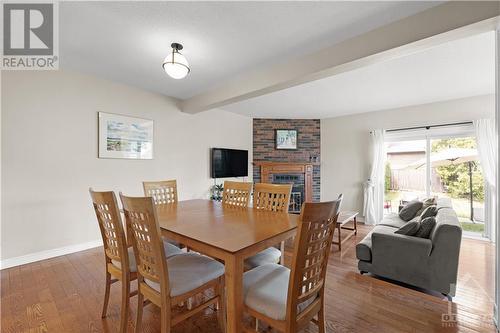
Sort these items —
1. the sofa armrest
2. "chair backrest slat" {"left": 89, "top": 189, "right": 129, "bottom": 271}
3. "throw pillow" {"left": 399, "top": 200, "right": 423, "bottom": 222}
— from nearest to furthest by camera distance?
"chair backrest slat" {"left": 89, "top": 189, "right": 129, "bottom": 271}
the sofa armrest
"throw pillow" {"left": 399, "top": 200, "right": 423, "bottom": 222}

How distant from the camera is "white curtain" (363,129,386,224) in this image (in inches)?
186

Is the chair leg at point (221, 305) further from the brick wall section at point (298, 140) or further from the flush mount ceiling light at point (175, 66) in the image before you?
the brick wall section at point (298, 140)

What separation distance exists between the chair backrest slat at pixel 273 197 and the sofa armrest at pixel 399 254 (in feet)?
3.78

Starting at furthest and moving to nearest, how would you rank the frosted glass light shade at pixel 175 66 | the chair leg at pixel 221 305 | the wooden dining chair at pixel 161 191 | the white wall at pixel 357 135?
the white wall at pixel 357 135 < the wooden dining chair at pixel 161 191 < the frosted glass light shade at pixel 175 66 < the chair leg at pixel 221 305

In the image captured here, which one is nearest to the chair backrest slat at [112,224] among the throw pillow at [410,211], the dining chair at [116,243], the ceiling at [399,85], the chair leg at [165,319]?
the dining chair at [116,243]

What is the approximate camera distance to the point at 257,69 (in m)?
2.79

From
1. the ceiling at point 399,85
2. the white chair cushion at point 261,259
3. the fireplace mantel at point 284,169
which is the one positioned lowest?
the white chair cushion at point 261,259

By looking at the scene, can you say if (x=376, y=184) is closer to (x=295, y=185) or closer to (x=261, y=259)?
(x=295, y=185)

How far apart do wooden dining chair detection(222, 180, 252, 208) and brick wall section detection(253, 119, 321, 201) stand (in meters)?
3.22

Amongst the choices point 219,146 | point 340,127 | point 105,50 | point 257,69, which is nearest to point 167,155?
point 219,146

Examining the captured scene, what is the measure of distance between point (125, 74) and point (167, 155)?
142cm

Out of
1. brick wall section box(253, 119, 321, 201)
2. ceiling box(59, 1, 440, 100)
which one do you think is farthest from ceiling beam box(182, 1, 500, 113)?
brick wall section box(253, 119, 321, 201)

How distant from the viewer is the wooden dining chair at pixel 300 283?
1.05m

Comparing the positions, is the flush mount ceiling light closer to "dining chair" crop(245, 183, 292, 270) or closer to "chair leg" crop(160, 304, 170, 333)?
"dining chair" crop(245, 183, 292, 270)
